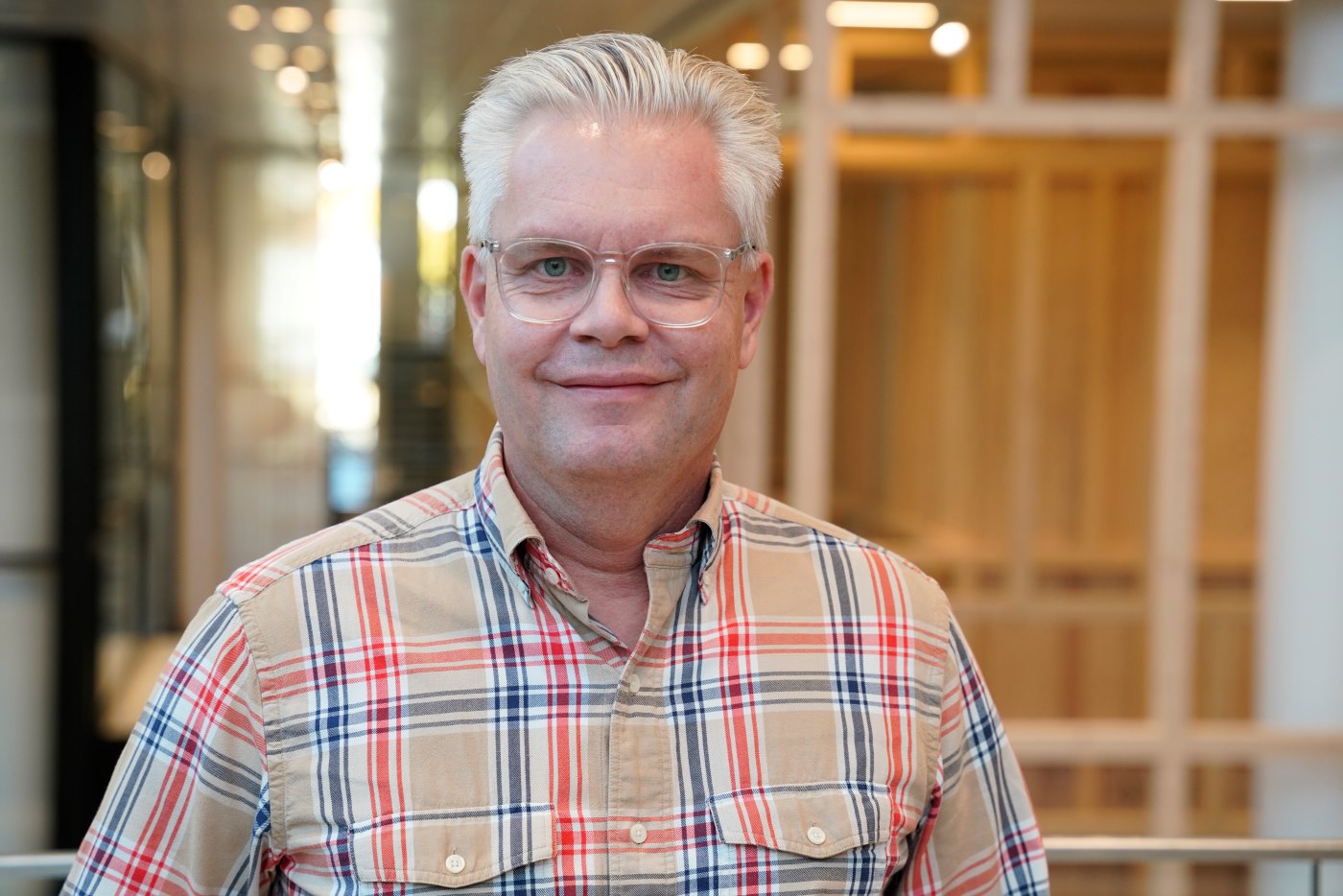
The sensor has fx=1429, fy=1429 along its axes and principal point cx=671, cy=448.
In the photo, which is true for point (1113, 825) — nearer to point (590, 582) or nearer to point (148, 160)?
point (590, 582)

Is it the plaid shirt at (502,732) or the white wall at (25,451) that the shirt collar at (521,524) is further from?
the white wall at (25,451)

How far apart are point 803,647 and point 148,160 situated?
5987mm

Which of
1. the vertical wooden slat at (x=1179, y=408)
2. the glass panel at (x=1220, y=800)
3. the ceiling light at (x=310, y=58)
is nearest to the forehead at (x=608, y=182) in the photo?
the vertical wooden slat at (x=1179, y=408)

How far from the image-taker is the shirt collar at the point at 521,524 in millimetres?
1254

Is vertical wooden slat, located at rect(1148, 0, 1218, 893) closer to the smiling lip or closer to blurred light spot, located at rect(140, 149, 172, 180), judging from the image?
the smiling lip

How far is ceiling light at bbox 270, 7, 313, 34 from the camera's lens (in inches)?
188

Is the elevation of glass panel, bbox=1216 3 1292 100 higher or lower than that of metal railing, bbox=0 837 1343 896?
higher

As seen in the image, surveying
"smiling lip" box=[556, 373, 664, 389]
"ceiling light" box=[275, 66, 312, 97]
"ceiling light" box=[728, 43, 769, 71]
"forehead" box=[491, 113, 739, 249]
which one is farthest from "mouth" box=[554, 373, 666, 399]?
"ceiling light" box=[275, 66, 312, 97]

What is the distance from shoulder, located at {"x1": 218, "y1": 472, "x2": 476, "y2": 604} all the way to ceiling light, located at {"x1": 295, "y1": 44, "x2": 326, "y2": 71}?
455 centimetres

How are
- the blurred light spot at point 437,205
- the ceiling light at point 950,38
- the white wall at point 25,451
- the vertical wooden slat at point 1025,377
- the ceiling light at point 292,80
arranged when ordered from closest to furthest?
the ceiling light at point 950,38, the white wall at point 25,451, the vertical wooden slat at point 1025,377, the ceiling light at point 292,80, the blurred light spot at point 437,205

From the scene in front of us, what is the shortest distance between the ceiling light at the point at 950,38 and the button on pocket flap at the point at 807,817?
2809 millimetres

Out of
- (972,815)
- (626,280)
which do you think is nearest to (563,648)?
(626,280)

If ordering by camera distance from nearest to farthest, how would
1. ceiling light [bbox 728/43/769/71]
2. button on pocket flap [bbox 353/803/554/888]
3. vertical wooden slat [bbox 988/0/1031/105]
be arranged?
button on pocket flap [bbox 353/803/554/888] < vertical wooden slat [bbox 988/0/1031/105] < ceiling light [bbox 728/43/769/71]

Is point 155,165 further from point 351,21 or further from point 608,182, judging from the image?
point 608,182
